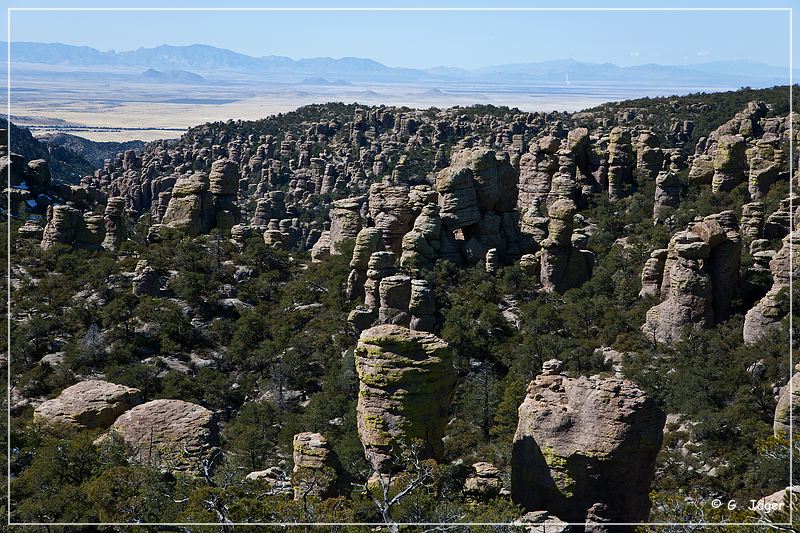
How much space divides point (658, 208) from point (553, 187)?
308 inches

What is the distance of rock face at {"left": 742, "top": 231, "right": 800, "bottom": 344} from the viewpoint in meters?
39.7

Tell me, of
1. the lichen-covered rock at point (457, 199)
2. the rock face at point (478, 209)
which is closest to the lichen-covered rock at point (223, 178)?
the rock face at point (478, 209)

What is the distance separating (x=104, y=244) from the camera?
195ft

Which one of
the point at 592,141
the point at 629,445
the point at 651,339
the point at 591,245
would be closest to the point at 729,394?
the point at 651,339

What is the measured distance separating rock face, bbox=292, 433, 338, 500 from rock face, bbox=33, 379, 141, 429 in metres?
7.99

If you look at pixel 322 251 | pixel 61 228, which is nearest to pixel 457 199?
pixel 322 251

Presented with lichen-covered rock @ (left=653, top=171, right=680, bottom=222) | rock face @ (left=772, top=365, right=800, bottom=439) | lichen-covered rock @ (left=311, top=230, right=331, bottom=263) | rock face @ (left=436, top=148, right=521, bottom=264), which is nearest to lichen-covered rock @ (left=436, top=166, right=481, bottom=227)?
rock face @ (left=436, top=148, right=521, bottom=264)

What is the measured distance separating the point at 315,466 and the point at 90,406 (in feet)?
31.4

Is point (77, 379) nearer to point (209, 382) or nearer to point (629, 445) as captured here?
point (209, 382)

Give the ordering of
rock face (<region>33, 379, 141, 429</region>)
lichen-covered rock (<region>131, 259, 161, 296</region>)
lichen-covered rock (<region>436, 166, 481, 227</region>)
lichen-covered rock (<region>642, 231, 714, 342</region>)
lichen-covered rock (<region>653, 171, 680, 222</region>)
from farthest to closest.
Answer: lichen-covered rock (<region>653, 171, 680, 222</region>)
lichen-covered rock (<region>436, 166, 481, 227</region>)
lichen-covered rock (<region>131, 259, 161, 296</region>)
lichen-covered rock (<region>642, 231, 714, 342</region>)
rock face (<region>33, 379, 141, 429</region>)

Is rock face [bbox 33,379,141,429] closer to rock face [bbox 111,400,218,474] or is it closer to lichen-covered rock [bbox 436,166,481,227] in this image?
rock face [bbox 111,400,218,474]

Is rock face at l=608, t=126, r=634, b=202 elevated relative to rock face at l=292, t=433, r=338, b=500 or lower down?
elevated

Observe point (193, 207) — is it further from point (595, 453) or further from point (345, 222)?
point (595, 453)

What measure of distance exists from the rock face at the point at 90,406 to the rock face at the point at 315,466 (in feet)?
26.2
